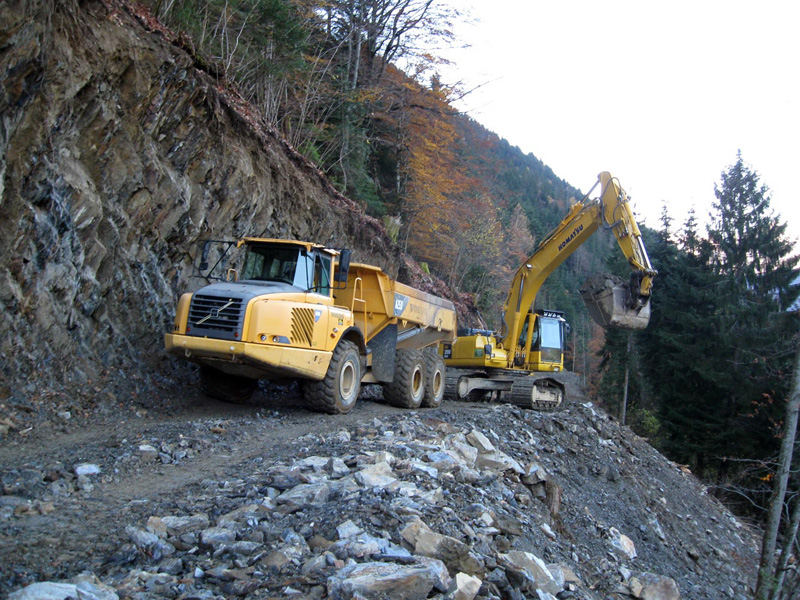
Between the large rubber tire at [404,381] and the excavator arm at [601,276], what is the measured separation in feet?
14.5

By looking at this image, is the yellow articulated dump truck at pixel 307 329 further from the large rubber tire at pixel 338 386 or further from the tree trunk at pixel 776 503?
the tree trunk at pixel 776 503

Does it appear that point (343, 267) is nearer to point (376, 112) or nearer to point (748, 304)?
point (376, 112)

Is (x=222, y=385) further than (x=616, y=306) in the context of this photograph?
No

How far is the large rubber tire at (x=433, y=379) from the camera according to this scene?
1220 centimetres

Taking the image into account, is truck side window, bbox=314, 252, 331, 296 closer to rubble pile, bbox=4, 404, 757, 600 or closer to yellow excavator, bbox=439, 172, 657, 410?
rubble pile, bbox=4, 404, 757, 600

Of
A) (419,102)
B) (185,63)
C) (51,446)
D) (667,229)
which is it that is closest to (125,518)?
(51,446)

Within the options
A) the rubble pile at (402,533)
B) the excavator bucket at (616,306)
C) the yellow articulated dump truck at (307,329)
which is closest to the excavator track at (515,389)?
the excavator bucket at (616,306)

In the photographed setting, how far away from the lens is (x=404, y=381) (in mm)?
11203

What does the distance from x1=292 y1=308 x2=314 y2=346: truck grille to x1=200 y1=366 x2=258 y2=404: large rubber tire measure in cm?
162

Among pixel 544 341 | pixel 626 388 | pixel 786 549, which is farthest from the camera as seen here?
pixel 626 388

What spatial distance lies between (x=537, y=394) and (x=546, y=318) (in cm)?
233

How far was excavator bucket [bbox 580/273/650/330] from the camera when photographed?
42.7ft

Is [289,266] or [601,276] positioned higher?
[601,276]

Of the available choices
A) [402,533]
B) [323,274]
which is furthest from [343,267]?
[402,533]
